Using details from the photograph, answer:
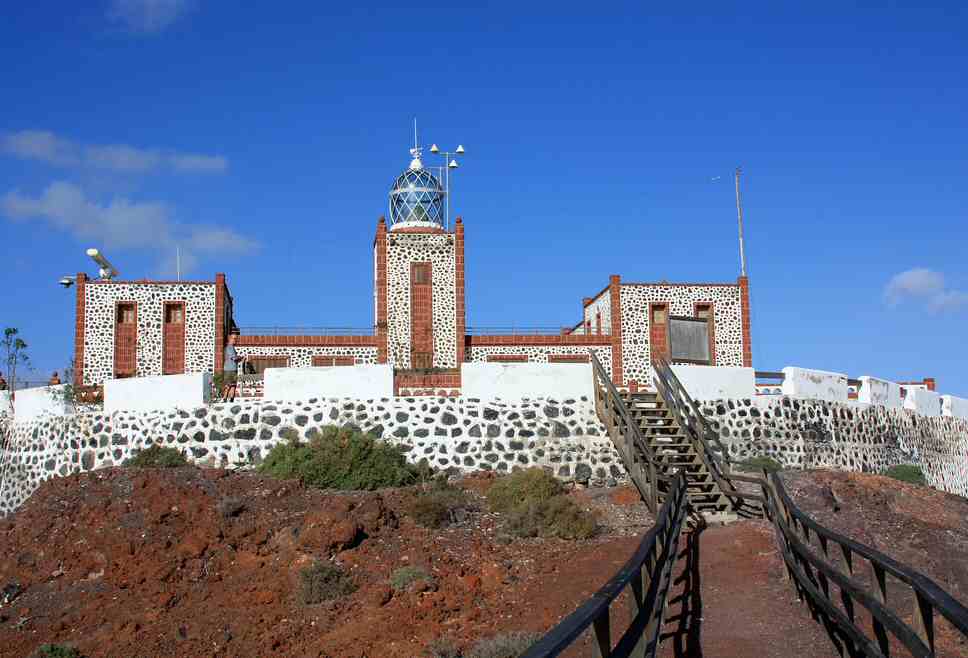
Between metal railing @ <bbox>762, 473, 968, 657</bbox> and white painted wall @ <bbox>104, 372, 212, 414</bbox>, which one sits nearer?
metal railing @ <bbox>762, 473, 968, 657</bbox>

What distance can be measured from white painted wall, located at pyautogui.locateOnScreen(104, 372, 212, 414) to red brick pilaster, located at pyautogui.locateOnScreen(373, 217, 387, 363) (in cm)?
1224

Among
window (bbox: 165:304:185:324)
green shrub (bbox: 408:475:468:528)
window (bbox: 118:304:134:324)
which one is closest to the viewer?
green shrub (bbox: 408:475:468:528)

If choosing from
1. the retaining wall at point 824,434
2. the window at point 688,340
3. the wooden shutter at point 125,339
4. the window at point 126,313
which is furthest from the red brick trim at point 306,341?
the retaining wall at point 824,434

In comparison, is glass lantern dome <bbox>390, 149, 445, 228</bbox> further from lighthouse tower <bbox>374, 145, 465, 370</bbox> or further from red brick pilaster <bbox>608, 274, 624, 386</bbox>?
red brick pilaster <bbox>608, 274, 624, 386</bbox>

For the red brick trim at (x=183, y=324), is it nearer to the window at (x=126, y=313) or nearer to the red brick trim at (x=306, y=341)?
the window at (x=126, y=313)

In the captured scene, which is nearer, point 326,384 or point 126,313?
point 326,384

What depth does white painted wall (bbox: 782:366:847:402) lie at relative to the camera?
22359mm

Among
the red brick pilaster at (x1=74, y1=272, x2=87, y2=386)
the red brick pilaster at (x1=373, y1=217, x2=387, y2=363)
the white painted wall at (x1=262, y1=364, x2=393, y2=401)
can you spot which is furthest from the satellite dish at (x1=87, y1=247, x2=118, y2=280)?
the white painted wall at (x1=262, y1=364, x2=393, y2=401)

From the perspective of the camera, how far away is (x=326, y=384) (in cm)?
2033

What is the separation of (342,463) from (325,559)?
12.6ft

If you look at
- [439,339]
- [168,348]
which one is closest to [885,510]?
[439,339]

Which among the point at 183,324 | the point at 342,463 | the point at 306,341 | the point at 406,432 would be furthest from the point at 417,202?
the point at 342,463

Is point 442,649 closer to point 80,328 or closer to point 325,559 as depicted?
point 325,559

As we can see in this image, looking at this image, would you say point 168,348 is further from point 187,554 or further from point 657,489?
point 657,489
